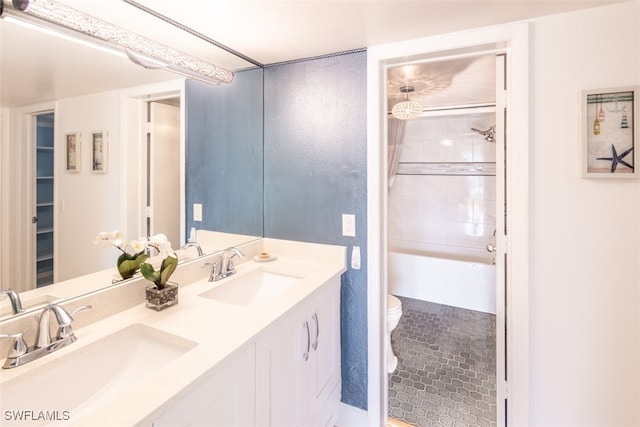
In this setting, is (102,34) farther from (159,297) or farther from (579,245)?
(579,245)

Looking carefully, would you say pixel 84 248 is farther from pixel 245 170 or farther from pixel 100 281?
pixel 245 170

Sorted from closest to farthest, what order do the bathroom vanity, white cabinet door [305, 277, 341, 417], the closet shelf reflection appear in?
1. the bathroom vanity
2. white cabinet door [305, 277, 341, 417]
3. the closet shelf reflection

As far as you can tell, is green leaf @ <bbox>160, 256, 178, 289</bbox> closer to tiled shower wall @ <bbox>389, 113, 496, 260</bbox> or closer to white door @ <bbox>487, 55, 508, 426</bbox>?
white door @ <bbox>487, 55, 508, 426</bbox>

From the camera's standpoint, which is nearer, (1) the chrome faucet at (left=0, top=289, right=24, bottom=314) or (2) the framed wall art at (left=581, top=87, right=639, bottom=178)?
(1) the chrome faucet at (left=0, top=289, right=24, bottom=314)

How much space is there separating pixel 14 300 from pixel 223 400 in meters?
0.71

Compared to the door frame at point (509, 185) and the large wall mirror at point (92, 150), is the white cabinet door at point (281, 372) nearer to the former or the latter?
the door frame at point (509, 185)

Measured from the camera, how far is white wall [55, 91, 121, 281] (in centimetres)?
109

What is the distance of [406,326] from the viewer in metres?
2.85

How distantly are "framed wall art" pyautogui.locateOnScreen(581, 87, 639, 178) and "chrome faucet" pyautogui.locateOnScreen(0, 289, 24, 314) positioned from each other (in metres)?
2.13

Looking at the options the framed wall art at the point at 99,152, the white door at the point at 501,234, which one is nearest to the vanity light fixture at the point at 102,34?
the framed wall art at the point at 99,152

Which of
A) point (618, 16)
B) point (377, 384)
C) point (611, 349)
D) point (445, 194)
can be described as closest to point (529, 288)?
point (611, 349)

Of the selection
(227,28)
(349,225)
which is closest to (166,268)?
(349,225)

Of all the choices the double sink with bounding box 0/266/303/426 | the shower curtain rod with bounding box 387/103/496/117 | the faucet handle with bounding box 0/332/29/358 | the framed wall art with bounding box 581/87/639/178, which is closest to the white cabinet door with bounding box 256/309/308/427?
the double sink with bounding box 0/266/303/426

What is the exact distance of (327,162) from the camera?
178 cm
